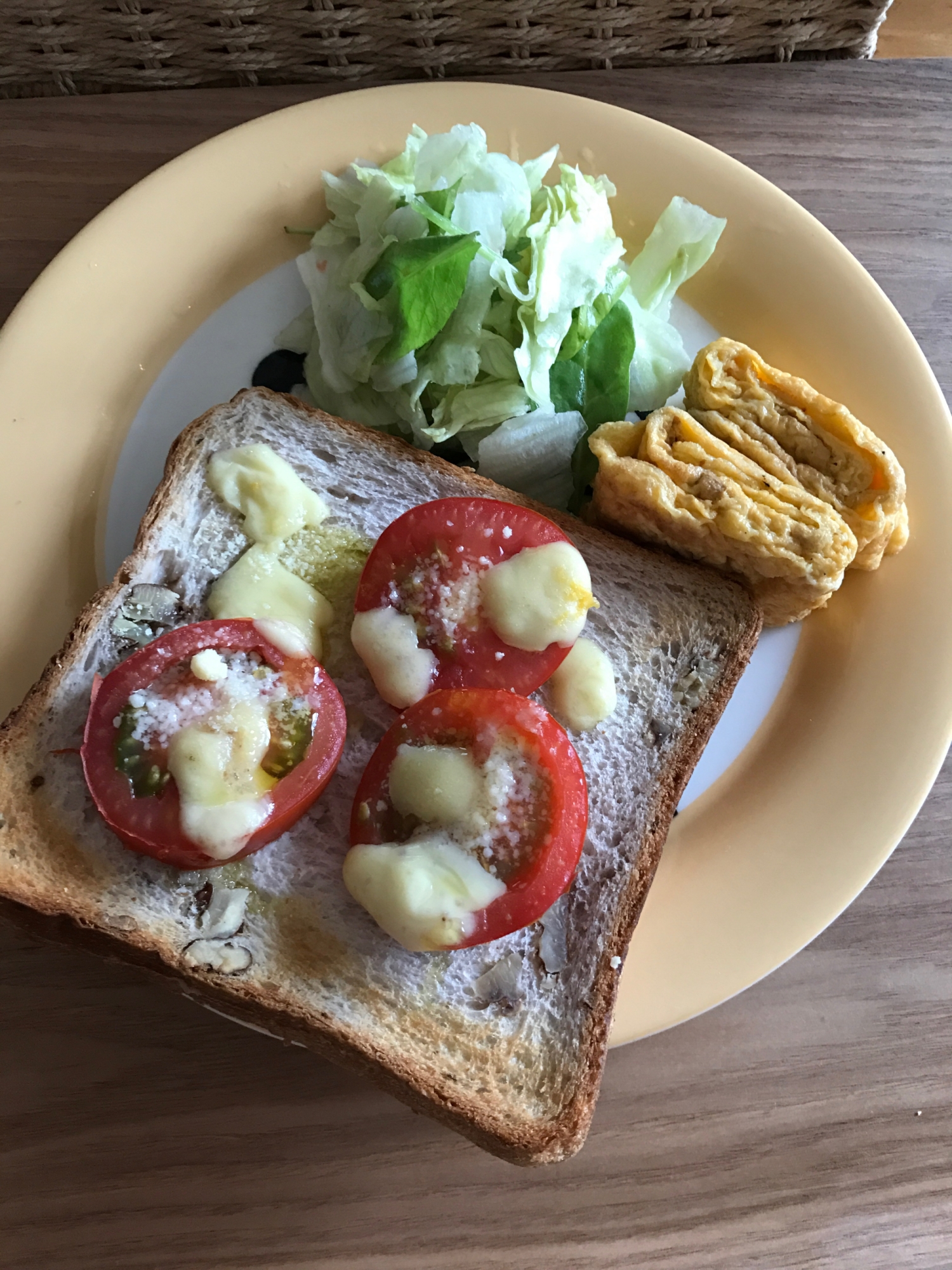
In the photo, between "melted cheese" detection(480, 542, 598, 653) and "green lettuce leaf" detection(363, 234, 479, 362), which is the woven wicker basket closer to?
A: "green lettuce leaf" detection(363, 234, 479, 362)

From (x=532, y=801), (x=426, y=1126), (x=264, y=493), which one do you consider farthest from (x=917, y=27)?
(x=426, y=1126)

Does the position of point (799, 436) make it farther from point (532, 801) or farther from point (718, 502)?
point (532, 801)

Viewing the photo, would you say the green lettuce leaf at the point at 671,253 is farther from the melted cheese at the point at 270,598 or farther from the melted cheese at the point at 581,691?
the melted cheese at the point at 270,598

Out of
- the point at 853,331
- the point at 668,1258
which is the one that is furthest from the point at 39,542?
the point at 668,1258

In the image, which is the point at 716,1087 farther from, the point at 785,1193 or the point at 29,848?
the point at 29,848

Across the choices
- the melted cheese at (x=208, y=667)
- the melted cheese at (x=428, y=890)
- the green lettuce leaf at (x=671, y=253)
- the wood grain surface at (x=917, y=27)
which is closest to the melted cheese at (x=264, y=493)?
the melted cheese at (x=208, y=667)
